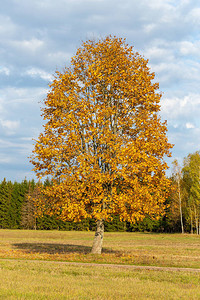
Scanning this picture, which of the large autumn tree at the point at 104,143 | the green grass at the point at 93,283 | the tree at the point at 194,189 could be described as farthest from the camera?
the tree at the point at 194,189

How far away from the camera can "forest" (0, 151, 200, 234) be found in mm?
60906

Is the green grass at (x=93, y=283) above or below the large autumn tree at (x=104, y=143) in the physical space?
below

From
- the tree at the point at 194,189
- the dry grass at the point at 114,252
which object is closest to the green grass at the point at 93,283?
the dry grass at the point at 114,252

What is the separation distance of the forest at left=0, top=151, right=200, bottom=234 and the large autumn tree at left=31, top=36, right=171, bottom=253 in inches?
1316

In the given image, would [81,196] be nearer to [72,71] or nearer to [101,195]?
[101,195]

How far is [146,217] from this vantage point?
52.8 m

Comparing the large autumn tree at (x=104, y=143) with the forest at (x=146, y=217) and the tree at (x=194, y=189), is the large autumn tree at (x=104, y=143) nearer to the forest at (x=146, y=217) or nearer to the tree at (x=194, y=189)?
the forest at (x=146, y=217)

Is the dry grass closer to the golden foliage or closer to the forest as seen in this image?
the golden foliage

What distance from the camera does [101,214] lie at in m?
17.9

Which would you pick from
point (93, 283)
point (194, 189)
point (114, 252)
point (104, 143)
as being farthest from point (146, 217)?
point (93, 283)

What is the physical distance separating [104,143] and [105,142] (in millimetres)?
159

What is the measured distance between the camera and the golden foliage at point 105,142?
18062 millimetres

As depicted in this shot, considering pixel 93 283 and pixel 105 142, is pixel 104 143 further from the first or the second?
pixel 93 283

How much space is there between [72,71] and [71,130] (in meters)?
4.38
